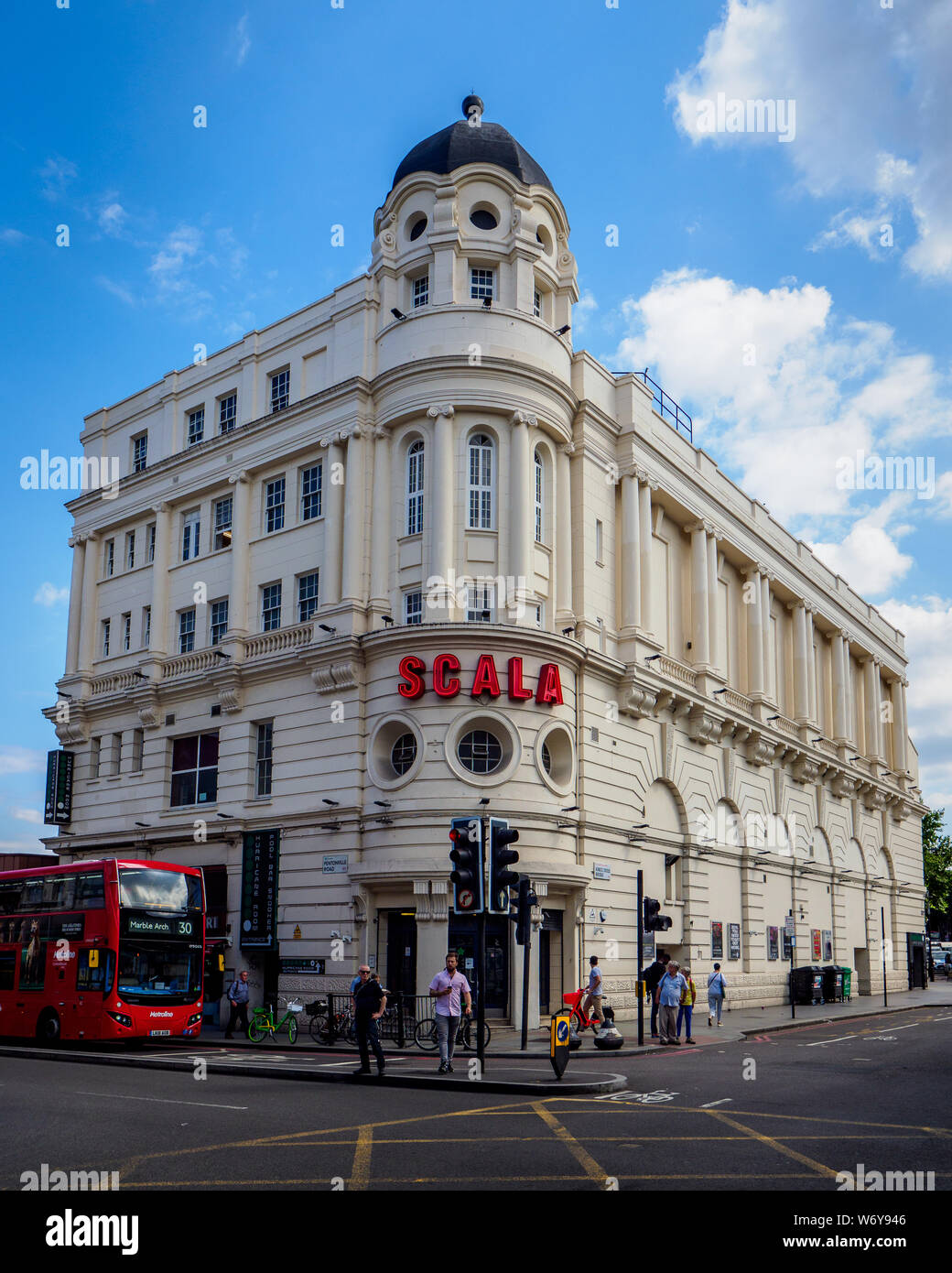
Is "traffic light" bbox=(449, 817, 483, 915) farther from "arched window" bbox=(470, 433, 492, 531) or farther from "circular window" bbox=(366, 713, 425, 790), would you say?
"arched window" bbox=(470, 433, 492, 531)

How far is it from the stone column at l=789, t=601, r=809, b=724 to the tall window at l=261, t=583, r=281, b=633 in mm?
24289

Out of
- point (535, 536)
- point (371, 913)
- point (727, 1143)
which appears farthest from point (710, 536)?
point (727, 1143)

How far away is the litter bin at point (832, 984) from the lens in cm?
4486

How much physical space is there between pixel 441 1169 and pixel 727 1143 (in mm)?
3195

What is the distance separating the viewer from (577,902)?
1233 inches

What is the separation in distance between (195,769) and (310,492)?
9.53 meters

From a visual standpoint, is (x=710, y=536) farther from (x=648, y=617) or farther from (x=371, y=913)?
(x=371, y=913)

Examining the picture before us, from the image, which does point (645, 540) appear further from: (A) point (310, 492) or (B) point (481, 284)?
(A) point (310, 492)

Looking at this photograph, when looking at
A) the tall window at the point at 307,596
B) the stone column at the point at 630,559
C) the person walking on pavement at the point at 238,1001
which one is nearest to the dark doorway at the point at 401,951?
the person walking on pavement at the point at 238,1001

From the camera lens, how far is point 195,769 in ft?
123

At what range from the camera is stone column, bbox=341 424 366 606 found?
32719 millimetres

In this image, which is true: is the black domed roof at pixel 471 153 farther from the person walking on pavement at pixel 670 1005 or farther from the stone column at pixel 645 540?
the person walking on pavement at pixel 670 1005

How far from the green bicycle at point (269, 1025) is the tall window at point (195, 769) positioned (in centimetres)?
913

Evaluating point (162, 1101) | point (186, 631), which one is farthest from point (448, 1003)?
point (186, 631)
